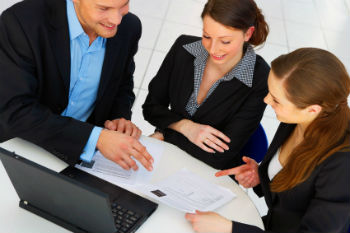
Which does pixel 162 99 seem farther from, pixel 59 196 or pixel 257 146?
pixel 59 196

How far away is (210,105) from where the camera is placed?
1.98m

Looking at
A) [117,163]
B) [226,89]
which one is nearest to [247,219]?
[117,163]

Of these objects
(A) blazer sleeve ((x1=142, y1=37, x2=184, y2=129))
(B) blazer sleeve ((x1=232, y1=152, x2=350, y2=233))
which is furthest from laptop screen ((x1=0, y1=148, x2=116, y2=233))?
(A) blazer sleeve ((x1=142, y1=37, x2=184, y2=129))

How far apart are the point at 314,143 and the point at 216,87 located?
2.04 feet

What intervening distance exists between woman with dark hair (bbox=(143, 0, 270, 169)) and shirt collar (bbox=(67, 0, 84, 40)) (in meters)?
0.53

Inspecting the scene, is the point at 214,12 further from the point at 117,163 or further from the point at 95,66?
the point at 117,163

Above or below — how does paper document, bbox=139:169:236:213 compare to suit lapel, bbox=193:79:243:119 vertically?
below

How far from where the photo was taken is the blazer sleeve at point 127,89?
2.03 m

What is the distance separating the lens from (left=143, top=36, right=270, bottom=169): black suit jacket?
1.92m

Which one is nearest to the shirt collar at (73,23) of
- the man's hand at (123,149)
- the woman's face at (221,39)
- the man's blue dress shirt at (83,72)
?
the man's blue dress shirt at (83,72)

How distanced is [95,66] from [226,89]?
24.3 inches

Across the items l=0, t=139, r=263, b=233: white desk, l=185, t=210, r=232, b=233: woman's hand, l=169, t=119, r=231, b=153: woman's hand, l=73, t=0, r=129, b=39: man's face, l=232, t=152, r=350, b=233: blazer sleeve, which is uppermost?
l=73, t=0, r=129, b=39: man's face

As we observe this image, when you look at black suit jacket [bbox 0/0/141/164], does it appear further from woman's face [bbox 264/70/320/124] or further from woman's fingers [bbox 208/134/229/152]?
woman's face [bbox 264/70/320/124]

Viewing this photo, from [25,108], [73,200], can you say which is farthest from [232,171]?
[25,108]
